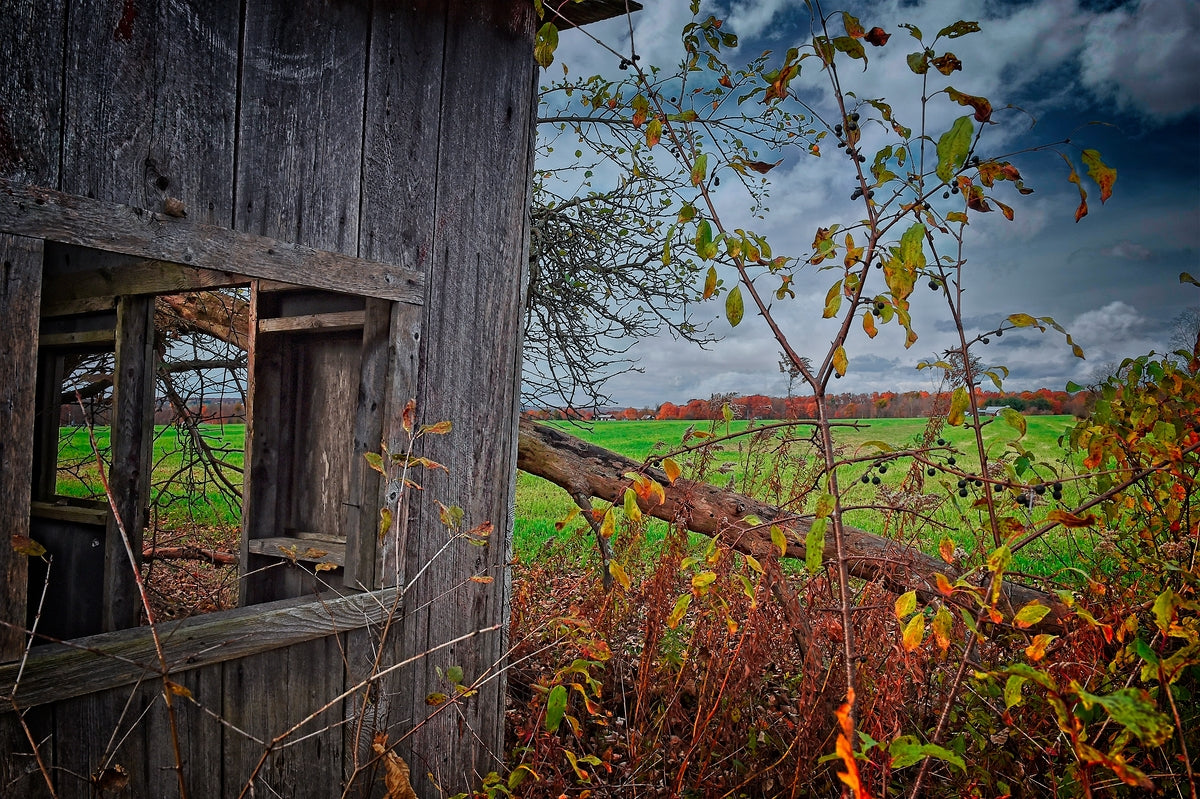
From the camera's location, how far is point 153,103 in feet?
7.56

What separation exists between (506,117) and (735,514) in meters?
2.86

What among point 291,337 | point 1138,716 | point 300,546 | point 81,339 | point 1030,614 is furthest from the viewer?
point 81,339

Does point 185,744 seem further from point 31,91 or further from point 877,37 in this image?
point 877,37

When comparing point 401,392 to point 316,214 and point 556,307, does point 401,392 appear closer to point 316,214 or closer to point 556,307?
point 316,214

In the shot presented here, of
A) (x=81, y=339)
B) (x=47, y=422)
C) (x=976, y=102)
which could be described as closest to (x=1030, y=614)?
(x=976, y=102)

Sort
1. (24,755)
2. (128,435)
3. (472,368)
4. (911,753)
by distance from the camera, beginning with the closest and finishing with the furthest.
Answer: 1. (911,753)
2. (24,755)
3. (128,435)
4. (472,368)

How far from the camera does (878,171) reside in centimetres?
224

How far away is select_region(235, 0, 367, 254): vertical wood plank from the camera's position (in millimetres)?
2553

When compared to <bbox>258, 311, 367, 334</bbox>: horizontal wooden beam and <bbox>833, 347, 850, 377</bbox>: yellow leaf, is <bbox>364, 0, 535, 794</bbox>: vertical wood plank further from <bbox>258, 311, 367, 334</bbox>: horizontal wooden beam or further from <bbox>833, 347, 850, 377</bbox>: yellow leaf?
<bbox>833, 347, 850, 377</bbox>: yellow leaf

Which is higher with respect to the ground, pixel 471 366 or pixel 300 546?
pixel 471 366

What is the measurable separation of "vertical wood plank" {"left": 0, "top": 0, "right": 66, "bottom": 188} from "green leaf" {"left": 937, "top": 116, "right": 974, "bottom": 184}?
7.36 feet

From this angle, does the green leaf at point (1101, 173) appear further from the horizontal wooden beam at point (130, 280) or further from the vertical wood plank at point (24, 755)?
the vertical wood plank at point (24, 755)

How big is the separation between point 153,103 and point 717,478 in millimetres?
9567

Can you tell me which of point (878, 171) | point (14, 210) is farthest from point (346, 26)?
point (878, 171)
